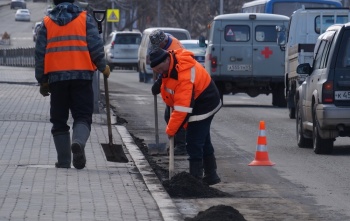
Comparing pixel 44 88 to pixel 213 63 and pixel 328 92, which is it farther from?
pixel 213 63

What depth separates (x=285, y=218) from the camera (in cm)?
924

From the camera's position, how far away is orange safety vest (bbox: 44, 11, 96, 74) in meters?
11.3

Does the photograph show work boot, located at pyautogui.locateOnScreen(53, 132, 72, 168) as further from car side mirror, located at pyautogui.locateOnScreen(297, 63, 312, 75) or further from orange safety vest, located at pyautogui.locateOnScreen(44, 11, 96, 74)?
car side mirror, located at pyautogui.locateOnScreen(297, 63, 312, 75)

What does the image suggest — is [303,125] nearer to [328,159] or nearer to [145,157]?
[328,159]

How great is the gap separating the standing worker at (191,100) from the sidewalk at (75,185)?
52 cm

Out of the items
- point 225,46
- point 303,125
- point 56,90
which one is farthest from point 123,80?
point 56,90

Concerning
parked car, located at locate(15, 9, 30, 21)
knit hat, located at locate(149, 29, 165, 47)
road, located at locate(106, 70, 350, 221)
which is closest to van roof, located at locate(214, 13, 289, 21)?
road, located at locate(106, 70, 350, 221)

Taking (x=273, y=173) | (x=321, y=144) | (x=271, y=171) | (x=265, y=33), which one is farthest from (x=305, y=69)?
(x=265, y=33)

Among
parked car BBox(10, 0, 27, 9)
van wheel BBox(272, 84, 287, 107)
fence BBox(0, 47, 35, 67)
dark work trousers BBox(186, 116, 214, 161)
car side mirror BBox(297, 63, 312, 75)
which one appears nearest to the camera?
dark work trousers BBox(186, 116, 214, 161)

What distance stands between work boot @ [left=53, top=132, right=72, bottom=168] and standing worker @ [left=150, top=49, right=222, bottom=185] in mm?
1456

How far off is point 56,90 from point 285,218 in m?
3.31

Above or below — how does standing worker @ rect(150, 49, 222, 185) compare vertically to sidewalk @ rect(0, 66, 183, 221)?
above

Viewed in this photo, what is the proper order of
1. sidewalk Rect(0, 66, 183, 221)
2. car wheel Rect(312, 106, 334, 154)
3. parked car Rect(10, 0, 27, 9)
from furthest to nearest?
parked car Rect(10, 0, 27, 9)
car wheel Rect(312, 106, 334, 154)
sidewalk Rect(0, 66, 183, 221)

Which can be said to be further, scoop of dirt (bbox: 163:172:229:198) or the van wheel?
the van wheel
